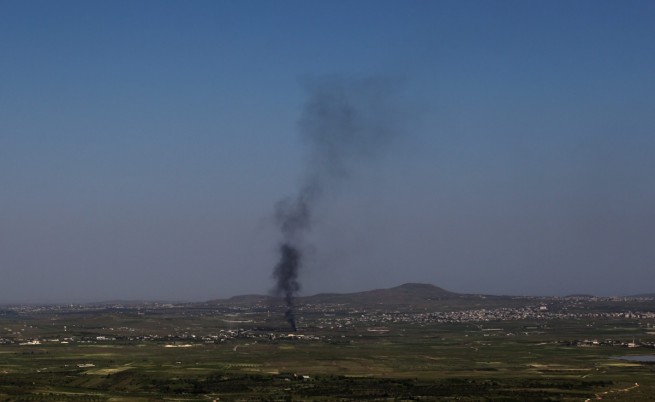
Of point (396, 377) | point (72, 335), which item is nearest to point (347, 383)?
point (396, 377)

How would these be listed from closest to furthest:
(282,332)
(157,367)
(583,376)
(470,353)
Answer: (583,376) < (157,367) < (470,353) < (282,332)

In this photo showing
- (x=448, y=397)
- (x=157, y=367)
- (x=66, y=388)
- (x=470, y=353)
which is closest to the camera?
(x=448, y=397)

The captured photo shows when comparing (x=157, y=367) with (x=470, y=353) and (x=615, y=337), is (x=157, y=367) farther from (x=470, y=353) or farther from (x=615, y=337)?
(x=615, y=337)

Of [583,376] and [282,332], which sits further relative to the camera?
[282,332]

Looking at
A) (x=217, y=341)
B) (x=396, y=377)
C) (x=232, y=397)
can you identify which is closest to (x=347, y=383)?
(x=396, y=377)

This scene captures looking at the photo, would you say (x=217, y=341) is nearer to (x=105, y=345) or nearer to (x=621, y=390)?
→ (x=105, y=345)

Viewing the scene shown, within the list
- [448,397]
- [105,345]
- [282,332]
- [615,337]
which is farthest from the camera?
[282,332]
